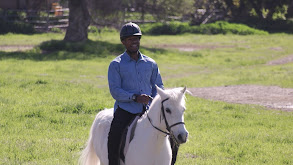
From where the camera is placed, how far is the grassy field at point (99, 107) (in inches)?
359

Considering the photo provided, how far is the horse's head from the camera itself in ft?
16.5

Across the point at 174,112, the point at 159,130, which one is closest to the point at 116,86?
the point at 159,130

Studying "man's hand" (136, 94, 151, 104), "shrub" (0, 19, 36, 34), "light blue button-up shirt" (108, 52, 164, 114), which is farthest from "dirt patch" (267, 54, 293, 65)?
"man's hand" (136, 94, 151, 104)

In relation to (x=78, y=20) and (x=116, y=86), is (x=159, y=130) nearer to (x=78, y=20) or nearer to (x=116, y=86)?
(x=116, y=86)

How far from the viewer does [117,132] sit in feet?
19.6

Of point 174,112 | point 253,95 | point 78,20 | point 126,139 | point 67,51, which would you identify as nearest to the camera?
point 174,112

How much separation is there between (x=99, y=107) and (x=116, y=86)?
23.3 ft

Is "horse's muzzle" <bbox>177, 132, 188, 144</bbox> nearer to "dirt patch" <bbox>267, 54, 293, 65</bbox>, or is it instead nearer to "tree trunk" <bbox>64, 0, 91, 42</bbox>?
"dirt patch" <bbox>267, 54, 293, 65</bbox>

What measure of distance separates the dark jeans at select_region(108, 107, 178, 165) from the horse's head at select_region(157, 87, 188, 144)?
83 centimetres

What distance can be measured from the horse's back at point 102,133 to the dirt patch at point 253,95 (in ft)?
29.6

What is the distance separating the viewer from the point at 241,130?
11312 millimetres

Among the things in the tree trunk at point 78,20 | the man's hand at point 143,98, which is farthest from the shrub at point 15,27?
the man's hand at point 143,98

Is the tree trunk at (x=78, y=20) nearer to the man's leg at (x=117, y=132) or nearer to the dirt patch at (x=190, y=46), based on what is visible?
the dirt patch at (x=190, y=46)

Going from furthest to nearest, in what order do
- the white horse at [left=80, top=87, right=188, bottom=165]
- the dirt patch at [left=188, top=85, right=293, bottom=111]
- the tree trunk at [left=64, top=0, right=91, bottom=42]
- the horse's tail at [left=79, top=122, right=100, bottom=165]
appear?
the tree trunk at [left=64, top=0, right=91, bottom=42] → the dirt patch at [left=188, top=85, right=293, bottom=111] → the horse's tail at [left=79, top=122, right=100, bottom=165] → the white horse at [left=80, top=87, right=188, bottom=165]
